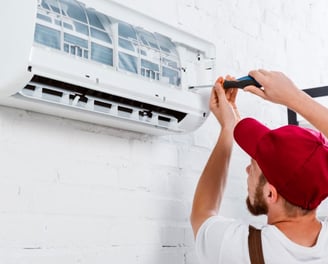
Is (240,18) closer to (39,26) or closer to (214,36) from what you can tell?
(214,36)

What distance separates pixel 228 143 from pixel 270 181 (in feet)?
0.67

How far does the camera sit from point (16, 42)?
88 cm

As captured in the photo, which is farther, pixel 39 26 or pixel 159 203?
pixel 159 203

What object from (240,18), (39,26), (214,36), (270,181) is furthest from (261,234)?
(240,18)

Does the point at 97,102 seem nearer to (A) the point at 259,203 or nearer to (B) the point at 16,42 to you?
(B) the point at 16,42

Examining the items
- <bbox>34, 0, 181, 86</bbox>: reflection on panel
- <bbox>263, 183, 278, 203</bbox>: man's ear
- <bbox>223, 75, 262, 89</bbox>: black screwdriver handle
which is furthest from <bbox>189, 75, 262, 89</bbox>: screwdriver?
<bbox>263, 183, 278, 203</bbox>: man's ear

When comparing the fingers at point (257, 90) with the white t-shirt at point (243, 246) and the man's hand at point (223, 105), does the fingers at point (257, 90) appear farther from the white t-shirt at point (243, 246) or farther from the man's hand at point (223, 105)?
the white t-shirt at point (243, 246)

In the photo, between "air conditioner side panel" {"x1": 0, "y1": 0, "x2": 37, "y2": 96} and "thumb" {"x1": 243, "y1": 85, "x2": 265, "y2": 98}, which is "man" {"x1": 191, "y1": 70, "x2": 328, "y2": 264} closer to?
"thumb" {"x1": 243, "y1": 85, "x2": 265, "y2": 98}

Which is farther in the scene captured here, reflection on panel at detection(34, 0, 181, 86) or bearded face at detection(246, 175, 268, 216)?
bearded face at detection(246, 175, 268, 216)

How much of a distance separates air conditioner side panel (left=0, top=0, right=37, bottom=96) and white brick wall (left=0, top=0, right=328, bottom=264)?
15 cm

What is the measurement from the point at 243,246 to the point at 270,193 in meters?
0.15

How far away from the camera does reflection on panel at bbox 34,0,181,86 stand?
0.96m

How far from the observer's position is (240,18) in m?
1.72

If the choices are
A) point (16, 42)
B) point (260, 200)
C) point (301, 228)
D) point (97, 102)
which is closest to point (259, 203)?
point (260, 200)
